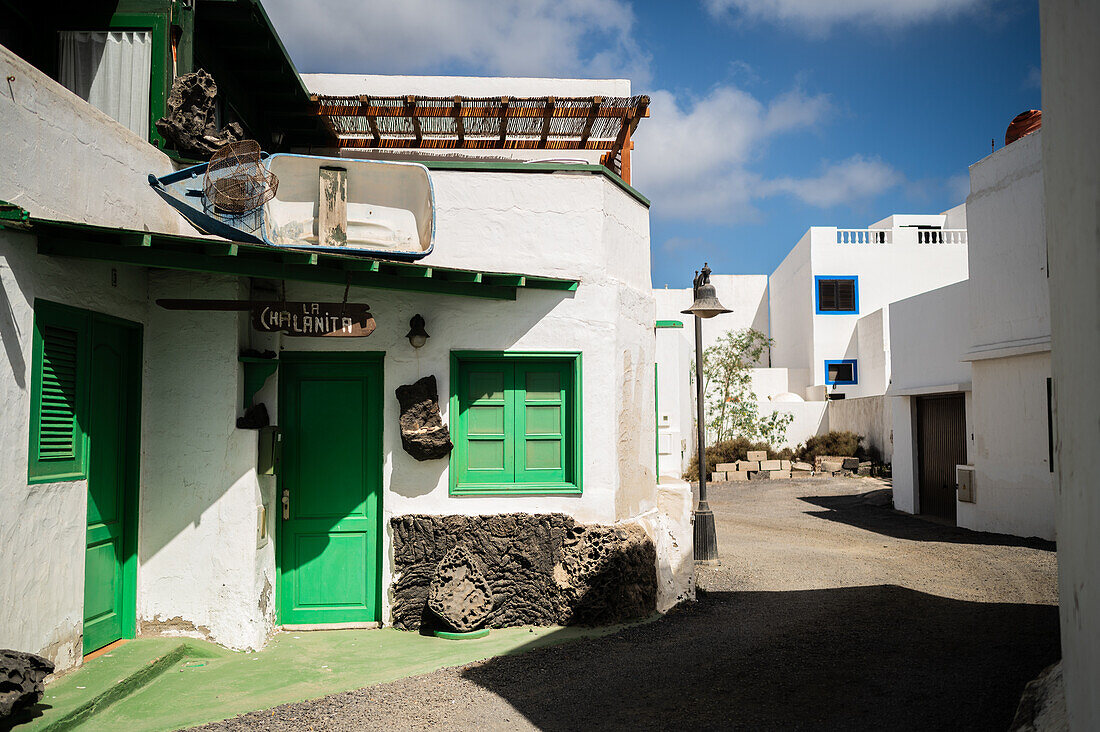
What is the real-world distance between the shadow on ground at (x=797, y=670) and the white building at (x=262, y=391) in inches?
Result: 52.0

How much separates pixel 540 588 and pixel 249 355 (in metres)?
3.31

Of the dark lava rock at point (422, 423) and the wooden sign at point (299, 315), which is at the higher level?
the wooden sign at point (299, 315)

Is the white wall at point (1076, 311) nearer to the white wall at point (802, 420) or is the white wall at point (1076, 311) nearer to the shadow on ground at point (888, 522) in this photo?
the shadow on ground at point (888, 522)

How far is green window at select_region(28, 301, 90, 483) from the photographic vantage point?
5324 millimetres

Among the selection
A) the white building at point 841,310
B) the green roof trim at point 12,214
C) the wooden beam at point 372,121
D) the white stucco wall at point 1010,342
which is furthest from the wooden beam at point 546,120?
the white building at point 841,310

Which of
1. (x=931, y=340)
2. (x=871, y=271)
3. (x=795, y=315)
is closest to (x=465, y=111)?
(x=931, y=340)

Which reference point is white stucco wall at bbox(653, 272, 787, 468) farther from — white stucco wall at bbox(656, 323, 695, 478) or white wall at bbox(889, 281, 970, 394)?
white wall at bbox(889, 281, 970, 394)

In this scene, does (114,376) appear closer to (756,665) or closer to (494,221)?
(494,221)

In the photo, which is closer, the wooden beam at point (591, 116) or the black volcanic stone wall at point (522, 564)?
the black volcanic stone wall at point (522, 564)

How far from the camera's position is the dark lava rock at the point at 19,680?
14.4 feet

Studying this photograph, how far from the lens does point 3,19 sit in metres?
7.16

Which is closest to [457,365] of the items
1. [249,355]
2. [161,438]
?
[249,355]

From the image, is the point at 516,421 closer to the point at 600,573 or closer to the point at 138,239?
the point at 600,573

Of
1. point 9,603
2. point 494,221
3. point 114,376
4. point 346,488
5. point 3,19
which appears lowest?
point 9,603
